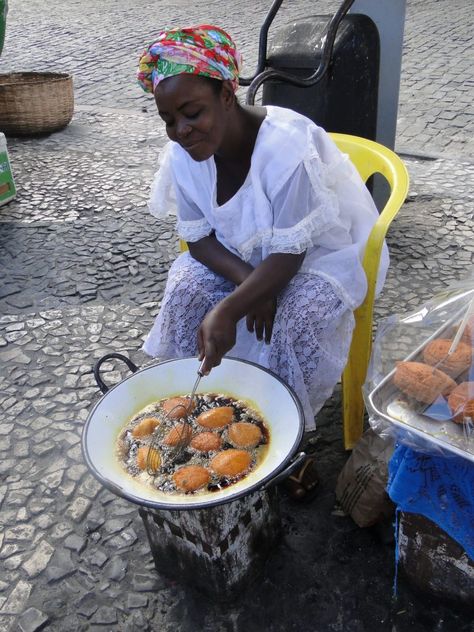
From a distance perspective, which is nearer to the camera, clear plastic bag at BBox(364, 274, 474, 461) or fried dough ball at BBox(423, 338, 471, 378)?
clear plastic bag at BBox(364, 274, 474, 461)

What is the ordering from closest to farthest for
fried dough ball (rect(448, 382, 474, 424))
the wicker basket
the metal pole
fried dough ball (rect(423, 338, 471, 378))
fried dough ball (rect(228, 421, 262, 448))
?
fried dough ball (rect(448, 382, 474, 424)) < fried dough ball (rect(423, 338, 471, 378)) < fried dough ball (rect(228, 421, 262, 448)) < the metal pole < the wicker basket

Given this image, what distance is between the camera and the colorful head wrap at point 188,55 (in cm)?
165

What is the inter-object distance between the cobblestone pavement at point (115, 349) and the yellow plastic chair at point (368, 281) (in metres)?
0.20

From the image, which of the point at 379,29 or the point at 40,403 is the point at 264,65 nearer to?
the point at 379,29

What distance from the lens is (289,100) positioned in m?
3.39

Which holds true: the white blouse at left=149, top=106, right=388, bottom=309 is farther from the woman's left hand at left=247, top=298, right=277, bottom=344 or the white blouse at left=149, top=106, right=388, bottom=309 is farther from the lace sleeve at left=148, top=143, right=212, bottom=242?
the woman's left hand at left=247, top=298, right=277, bottom=344

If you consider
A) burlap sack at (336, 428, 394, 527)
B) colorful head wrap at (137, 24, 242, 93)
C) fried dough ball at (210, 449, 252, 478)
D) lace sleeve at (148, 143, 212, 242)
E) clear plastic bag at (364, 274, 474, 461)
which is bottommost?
burlap sack at (336, 428, 394, 527)

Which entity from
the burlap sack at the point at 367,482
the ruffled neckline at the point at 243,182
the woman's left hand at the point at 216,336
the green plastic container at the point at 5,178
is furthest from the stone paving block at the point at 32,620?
the green plastic container at the point at 5,178

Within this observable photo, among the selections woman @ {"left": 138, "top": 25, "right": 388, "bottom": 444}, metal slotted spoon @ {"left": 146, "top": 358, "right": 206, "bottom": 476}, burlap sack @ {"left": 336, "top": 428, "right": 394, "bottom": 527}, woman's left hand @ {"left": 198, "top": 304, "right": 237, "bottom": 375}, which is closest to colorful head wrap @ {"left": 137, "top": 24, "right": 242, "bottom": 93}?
woman @ {"left": 138, "top": 25, "right": 388, "bottom": 444}

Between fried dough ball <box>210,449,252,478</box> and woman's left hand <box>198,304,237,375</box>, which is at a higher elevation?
woman's left hand <box>198,304,237,375</box>

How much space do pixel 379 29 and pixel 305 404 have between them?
2585 mm

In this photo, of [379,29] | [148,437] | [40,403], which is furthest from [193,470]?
[379,29]

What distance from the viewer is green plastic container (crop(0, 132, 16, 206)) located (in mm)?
4297

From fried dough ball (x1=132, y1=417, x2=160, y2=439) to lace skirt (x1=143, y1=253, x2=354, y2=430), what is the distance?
0.44 meters
